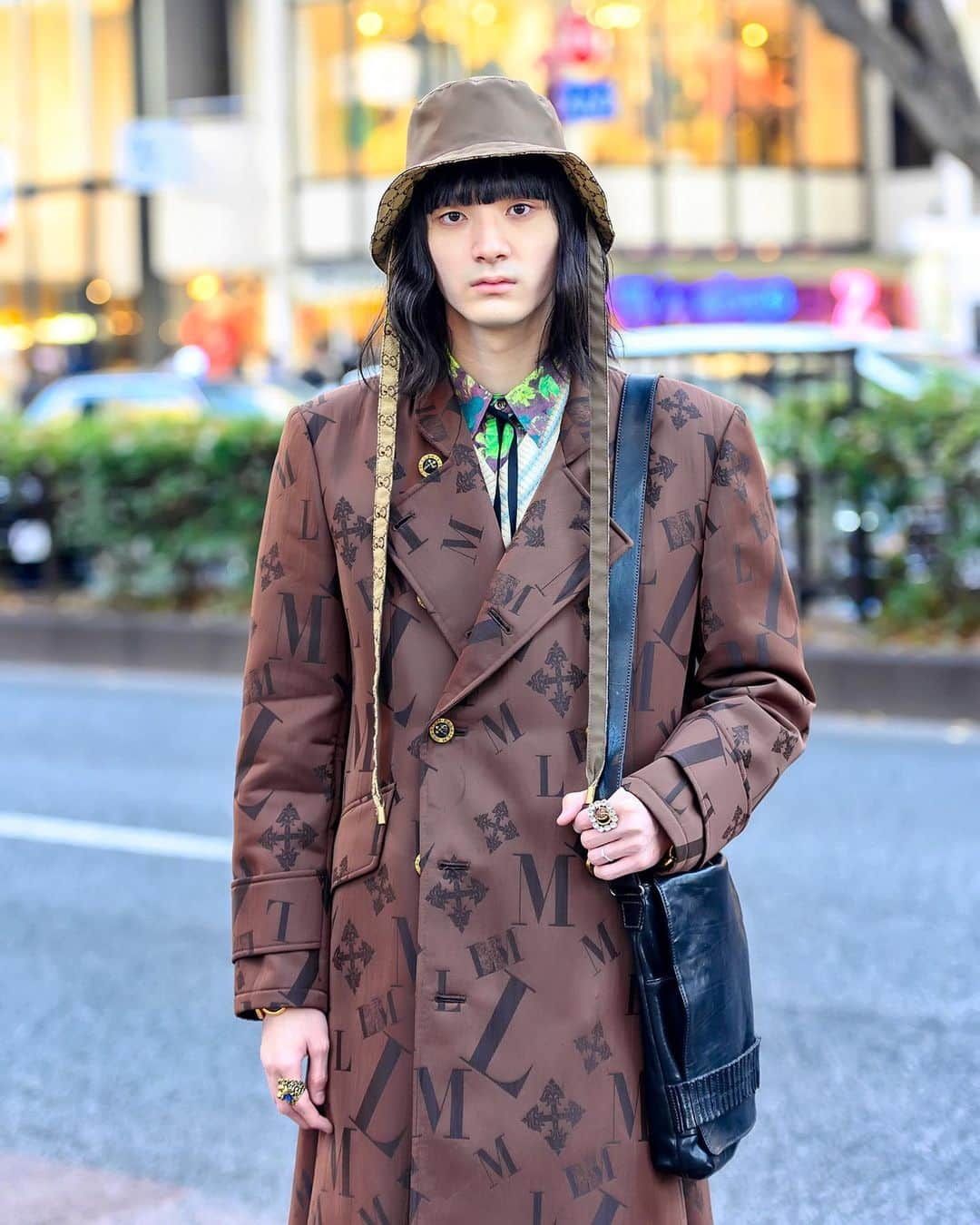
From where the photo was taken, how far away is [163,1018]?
5.51 m

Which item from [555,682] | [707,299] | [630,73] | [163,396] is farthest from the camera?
[707,299]

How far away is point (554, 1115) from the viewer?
2221 mm

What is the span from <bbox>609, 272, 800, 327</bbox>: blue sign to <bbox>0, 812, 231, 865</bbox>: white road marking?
25057 millimetres

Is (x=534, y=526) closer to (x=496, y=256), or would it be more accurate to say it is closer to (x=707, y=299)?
(x=496, y=256)

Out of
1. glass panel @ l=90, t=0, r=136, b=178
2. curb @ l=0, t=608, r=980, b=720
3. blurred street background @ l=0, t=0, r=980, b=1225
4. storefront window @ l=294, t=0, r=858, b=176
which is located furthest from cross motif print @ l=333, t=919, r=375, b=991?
glass panel @ l=90, t=0, r=136, b=178

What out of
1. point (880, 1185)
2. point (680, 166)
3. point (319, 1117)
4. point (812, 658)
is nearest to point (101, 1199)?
point (880, 1185)

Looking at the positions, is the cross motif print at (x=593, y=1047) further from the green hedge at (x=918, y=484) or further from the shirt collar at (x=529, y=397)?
the green hedge at (x=918, y=484)

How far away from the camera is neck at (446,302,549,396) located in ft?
7.84

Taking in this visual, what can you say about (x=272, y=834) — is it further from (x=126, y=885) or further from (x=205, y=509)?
(x=205, y=509)

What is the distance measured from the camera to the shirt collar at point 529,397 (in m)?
2.38

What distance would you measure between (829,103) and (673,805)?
34812mm

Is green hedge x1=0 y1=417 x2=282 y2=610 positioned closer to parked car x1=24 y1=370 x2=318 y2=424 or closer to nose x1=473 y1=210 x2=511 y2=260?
parked car x1=24 y1=370 x2=318 y2=424

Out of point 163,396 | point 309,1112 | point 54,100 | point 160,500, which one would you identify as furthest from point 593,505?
point 54,100

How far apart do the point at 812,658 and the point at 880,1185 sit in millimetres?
6758
